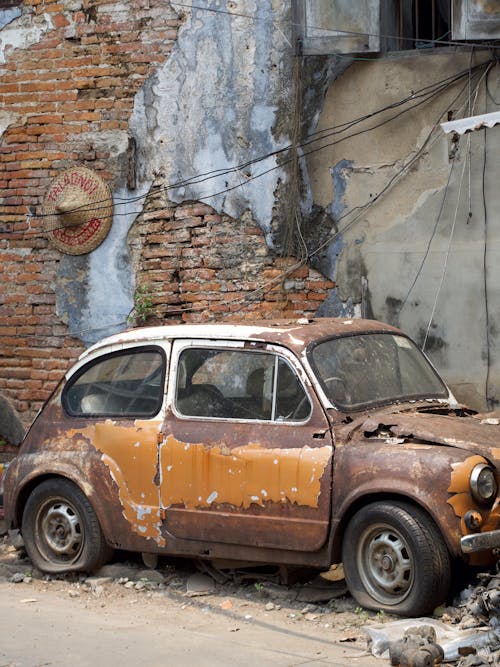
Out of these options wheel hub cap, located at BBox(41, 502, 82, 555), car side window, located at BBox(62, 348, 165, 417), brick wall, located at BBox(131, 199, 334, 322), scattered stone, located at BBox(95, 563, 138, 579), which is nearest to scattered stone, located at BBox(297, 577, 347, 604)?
scattered stone, located at BBox(95, 563, 138, 579)

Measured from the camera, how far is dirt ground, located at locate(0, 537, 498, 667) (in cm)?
602

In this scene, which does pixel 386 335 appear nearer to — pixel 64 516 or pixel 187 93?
pixel 64 516

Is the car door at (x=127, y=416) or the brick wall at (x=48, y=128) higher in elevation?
the brick wall at (x=48, y=128)

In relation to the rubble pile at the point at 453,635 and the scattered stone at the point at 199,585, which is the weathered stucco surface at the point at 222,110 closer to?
the scattered stone at the point at 199,585

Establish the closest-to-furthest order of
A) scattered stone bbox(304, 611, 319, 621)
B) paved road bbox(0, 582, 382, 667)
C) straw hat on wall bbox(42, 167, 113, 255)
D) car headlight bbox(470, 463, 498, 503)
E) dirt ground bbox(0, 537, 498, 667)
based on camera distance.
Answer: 1. paved road bbox(0, 582, 382, 667)
2. dirt ground bbox(0, 537, 498, 667)
3. car headlight bbox(470, 463, 498, 503)
4. scattered stone bbox(304, 611, 319, 621)
5. straw hat on wall bbox(42, 167, 113, 255)

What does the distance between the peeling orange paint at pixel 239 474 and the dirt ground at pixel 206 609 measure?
0.64 metres

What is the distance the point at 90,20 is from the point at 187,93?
1.36 m

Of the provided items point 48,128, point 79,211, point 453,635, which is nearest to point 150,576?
point 453,635

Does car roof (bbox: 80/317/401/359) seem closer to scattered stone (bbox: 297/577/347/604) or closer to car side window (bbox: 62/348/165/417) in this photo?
car side window (bbox: 62/348/165/417)

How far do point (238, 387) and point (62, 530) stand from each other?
174cm

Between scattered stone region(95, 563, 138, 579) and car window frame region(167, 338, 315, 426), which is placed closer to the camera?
car window frame region(167, 338, 315, 426)

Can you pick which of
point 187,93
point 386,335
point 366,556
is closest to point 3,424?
point 187,93

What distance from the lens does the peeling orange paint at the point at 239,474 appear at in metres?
6.73

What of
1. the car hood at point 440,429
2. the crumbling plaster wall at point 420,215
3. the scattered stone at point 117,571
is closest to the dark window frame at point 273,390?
the car hood at point 440,429
